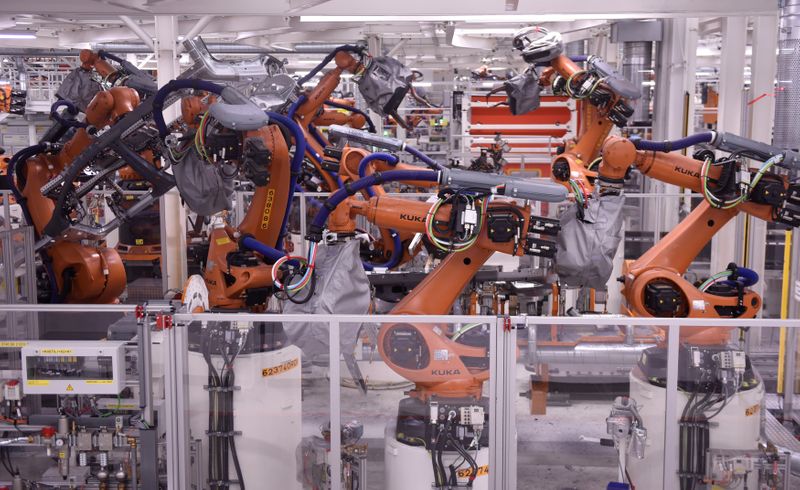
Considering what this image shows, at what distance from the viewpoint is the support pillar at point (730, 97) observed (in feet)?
27.0

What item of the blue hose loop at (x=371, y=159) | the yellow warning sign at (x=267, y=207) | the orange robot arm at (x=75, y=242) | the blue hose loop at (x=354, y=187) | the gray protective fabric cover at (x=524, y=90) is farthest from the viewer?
the gray protective fabric cover at (x=524, y=90)

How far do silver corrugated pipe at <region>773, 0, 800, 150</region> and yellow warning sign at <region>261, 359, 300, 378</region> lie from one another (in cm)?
400

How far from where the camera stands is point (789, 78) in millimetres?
6039

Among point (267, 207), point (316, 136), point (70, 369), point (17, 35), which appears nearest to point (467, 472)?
point (70, 369)

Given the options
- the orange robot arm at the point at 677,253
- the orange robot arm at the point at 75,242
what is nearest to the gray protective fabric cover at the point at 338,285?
the orange robot arm at the point at 677,253

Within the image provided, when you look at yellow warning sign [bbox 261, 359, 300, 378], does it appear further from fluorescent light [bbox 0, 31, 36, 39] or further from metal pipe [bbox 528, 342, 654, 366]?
fluorescent light [bbox 0, 31, 36, 39]

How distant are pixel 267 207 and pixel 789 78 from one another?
3.96 m

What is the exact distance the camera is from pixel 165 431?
4219mm

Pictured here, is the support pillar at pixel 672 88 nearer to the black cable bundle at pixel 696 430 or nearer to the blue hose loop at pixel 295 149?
the blue hose loop at pixel 295 149

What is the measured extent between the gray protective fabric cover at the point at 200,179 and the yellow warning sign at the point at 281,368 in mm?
2149

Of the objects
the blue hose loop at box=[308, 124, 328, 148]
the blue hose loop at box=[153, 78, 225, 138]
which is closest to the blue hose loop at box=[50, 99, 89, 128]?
the blue hose loop at box=[153, 78, 225, 138]

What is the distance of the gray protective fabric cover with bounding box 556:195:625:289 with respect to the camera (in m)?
5.54

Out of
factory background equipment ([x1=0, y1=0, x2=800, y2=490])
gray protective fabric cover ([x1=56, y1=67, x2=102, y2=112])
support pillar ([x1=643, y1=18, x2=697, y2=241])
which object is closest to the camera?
factory background equipment ([x1=0, y1=0, x2=800, y2=490])

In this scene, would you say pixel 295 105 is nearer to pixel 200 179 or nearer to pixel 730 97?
pixel 200 179
